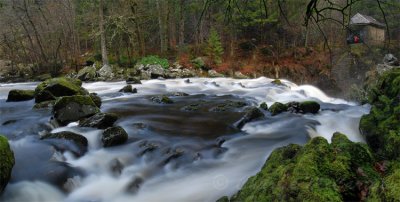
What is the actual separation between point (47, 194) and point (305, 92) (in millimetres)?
14307

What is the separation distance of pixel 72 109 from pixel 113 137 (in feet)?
8.68

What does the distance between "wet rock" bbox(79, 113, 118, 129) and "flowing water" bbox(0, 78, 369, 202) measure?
9.1 inches

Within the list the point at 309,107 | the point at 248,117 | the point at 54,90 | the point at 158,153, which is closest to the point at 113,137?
the point at 158,153

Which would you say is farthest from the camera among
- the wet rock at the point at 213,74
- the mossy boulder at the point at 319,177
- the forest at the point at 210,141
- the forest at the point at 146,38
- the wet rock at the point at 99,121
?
the forest at the point at 146,38

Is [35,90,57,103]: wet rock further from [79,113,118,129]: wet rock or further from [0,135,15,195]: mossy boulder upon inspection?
[0,135,15,195]: mossy boulder

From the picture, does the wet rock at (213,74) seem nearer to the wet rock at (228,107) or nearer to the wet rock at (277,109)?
the wet rock at (228,107)

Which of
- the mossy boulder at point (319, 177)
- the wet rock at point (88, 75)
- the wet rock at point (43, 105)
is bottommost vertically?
the wet rock at point (88, 75)

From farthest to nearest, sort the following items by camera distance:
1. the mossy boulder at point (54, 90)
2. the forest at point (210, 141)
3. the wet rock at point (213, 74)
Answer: the wet rock at point (213, 74), the mossy boulder at point (54, 90), the forest at point (210, 141)

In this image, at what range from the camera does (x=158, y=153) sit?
737 centimetres

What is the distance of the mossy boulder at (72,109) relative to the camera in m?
9.57

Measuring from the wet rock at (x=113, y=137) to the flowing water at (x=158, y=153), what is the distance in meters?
0.18

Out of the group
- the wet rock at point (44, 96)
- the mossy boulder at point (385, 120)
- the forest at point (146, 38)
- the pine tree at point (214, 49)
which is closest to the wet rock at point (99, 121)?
the wet rock at point (44, 96)

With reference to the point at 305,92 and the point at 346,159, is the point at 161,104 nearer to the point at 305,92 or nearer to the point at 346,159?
the point at 305,92

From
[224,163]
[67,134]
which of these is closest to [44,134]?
[67,134]
